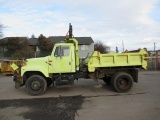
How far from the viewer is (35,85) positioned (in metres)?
12.8

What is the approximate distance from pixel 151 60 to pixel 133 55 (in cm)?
1593

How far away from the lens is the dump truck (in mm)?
12875

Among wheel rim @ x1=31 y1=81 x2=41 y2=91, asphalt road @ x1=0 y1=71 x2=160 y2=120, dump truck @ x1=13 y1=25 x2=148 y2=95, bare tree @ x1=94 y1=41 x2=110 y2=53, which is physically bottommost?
asphalt road @ x1=0 y1=71 x2=160 y2=120

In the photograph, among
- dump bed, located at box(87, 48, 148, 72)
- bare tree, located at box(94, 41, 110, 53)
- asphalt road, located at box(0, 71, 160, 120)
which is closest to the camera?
asphalt road, located at box(0, 71, 160, 120)

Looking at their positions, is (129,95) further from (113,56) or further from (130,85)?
(113,56)

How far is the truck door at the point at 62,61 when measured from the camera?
13.0 metres

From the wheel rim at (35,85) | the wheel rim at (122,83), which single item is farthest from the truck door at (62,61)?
the wheel rim at (122,83)

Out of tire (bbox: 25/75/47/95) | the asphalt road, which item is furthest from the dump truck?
the asphalt road

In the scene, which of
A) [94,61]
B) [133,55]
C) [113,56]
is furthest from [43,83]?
[133,55]

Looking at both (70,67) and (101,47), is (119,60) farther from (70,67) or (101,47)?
(101,47)

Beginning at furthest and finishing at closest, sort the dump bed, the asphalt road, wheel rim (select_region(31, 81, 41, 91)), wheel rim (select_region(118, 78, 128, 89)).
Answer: wheel rim (select_region(118, 78, 128, 89)) → the dump bed → wheel rim (select_region(31, 81, 41, 91)) → the asphalt road

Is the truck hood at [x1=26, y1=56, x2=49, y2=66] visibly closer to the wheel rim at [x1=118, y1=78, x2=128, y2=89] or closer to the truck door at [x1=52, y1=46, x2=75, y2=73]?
the truck door at [x1=52, y1=46, x2=75, y2=73]

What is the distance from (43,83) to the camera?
12859 mm

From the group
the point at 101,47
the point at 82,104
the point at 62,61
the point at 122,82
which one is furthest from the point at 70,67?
the point at 101,47
